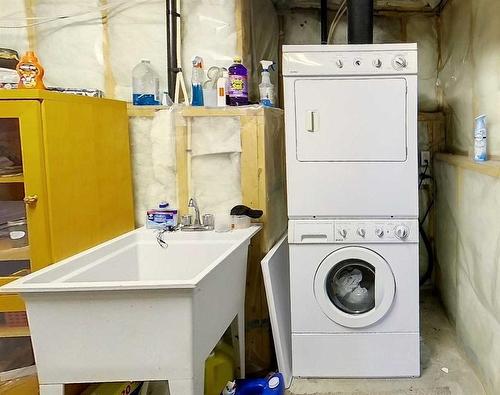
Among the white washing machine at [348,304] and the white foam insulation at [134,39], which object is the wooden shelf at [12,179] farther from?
the white washing machine at [348,304]

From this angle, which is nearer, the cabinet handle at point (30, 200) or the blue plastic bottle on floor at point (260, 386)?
the cabinet handle at point (30, 200)

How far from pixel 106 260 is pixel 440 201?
2.53m

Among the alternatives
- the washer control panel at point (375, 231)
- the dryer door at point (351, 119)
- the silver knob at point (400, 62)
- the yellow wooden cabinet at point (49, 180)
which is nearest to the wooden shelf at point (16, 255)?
the yellow wooden cabinet at point (49, 180)

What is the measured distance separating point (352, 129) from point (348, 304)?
97cm

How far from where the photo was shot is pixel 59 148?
1.97 meters

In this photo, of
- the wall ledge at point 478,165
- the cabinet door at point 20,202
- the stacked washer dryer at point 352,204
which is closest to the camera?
the cabinet door at point 20,202

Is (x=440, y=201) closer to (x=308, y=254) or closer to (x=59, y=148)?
(x=308, y=254)

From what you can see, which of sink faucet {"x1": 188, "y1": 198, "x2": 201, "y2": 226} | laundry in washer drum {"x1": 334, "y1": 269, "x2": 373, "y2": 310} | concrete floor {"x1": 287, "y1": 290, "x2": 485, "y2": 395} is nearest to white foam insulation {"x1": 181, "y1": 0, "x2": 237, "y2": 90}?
sink faucet {"x1": 188, "y1": 198, "x2": 201, "y2": 226}

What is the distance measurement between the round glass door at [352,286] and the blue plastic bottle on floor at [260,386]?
1.85 ft

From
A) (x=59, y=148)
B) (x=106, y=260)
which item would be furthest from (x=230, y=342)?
(x=59, y=148)

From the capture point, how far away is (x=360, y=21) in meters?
2.70

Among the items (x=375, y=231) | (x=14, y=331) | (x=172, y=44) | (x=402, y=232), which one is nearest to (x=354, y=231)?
(x=375, y=231)

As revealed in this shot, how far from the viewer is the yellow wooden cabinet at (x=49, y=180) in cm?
187

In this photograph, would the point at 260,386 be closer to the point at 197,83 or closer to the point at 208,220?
the point at 208,220
